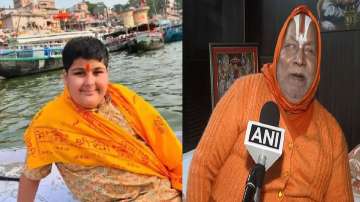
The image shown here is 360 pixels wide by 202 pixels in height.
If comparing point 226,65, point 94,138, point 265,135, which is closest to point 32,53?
point 94,138

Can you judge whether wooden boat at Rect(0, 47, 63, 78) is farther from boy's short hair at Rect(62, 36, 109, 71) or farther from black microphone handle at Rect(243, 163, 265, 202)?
black microphone handle at Rect(243, 163, 265, 202)

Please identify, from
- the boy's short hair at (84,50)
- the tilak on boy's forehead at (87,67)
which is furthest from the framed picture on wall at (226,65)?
the tilak on boy's forehead at (87,67)

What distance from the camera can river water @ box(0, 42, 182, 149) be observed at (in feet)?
5.19

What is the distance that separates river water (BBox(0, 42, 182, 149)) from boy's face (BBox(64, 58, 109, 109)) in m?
0.08

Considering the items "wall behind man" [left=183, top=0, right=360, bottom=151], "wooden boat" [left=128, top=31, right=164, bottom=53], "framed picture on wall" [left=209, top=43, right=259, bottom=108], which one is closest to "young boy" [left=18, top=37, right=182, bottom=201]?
"wooden boat" [left=128, top=31, right=164, bottom=53]

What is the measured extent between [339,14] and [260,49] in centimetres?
65

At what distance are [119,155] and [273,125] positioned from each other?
0.60m

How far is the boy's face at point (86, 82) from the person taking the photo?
1.43 meters

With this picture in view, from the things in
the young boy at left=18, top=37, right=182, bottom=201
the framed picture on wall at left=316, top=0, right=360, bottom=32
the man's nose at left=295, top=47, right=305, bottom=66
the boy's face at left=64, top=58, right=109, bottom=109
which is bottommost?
the young boy at left=18, top=37, right=182, bottom=201

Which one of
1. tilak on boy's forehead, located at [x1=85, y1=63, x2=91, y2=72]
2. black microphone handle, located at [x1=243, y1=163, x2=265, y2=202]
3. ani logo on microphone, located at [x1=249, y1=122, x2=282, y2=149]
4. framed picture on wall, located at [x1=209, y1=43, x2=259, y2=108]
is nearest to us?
black microphone handle, located at [x1=243, y1=163, x2=265, y2=202]

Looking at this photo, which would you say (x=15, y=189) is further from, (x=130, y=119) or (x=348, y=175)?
(x=348, y=175)

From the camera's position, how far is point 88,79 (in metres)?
1.44

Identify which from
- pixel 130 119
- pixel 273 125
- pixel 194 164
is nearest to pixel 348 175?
pixel 273 125

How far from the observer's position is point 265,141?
1.07 metres
